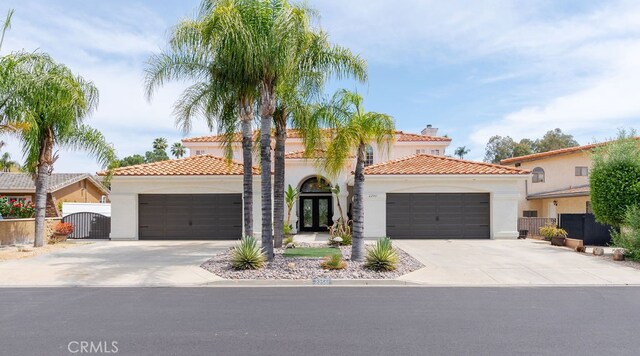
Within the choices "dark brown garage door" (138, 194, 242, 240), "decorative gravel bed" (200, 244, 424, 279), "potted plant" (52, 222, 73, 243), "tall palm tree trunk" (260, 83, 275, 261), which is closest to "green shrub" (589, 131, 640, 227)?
"decorative gravel bed" (200, 244, 424, 279)

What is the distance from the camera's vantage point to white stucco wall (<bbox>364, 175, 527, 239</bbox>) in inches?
790

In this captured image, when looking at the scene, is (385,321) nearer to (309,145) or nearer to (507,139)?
(309,145)

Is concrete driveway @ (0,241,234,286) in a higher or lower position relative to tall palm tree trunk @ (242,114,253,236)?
lower

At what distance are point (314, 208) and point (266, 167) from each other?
490 inches

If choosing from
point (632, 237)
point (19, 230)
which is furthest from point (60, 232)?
point (632, 237)

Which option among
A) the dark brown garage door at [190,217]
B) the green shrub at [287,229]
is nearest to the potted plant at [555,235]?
the green shrub at [287,229]

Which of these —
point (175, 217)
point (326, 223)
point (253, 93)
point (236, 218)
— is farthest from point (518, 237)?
point (175, 217)

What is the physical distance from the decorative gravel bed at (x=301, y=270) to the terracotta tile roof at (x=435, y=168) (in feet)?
24.1

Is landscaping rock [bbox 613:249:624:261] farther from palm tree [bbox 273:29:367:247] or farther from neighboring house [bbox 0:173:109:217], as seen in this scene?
neighboring house [bbox 0:173:109:217]

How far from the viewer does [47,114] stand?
16312 millimetres

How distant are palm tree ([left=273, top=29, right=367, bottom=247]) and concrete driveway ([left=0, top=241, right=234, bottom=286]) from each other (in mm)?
3648

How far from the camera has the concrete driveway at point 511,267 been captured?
10.9 metres

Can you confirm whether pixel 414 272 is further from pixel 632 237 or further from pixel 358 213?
pixel 632 237

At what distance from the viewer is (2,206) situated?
62.6ft
